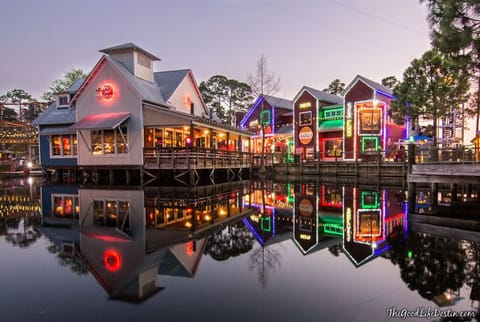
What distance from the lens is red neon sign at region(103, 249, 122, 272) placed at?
548 centimetres

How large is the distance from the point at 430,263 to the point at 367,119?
83.2ft

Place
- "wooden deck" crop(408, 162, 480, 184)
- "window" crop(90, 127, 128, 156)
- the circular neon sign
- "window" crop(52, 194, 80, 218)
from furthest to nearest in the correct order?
the circular neon sign, "window" crop(90, 127, 128, 156), "window" crop(52, 194, 80, 218), "wooden deck" crop(408, 162, 480, 184)

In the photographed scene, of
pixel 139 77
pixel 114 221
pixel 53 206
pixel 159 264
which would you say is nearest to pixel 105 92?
pixel 139 77

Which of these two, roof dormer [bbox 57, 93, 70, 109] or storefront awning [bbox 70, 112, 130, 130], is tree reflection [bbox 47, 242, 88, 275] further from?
roof dormer [bbox 57, 93, 70, 109]

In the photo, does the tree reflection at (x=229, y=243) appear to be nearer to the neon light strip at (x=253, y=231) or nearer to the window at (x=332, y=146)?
the neon light strip at (x=253, y=231)

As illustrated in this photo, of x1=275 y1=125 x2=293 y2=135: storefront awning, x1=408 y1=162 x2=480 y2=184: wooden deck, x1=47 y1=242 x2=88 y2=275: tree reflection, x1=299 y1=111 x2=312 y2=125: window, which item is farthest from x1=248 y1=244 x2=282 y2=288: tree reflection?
x1=275 y1=125 x2=293 y2=135: storefront awning

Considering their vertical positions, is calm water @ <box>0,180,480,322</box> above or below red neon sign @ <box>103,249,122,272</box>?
below

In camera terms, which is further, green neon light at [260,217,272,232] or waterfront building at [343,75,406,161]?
waterfront building at [343,75,406,161]

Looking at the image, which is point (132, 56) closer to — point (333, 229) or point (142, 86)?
point (142, 86)

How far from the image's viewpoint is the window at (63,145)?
24.9 m

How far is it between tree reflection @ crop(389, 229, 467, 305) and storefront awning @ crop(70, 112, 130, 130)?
17.6 metres

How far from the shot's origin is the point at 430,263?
18.6ft

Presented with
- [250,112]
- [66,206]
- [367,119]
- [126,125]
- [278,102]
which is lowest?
[66,206]

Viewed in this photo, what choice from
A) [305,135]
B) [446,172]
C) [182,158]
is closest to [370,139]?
[305,135]
